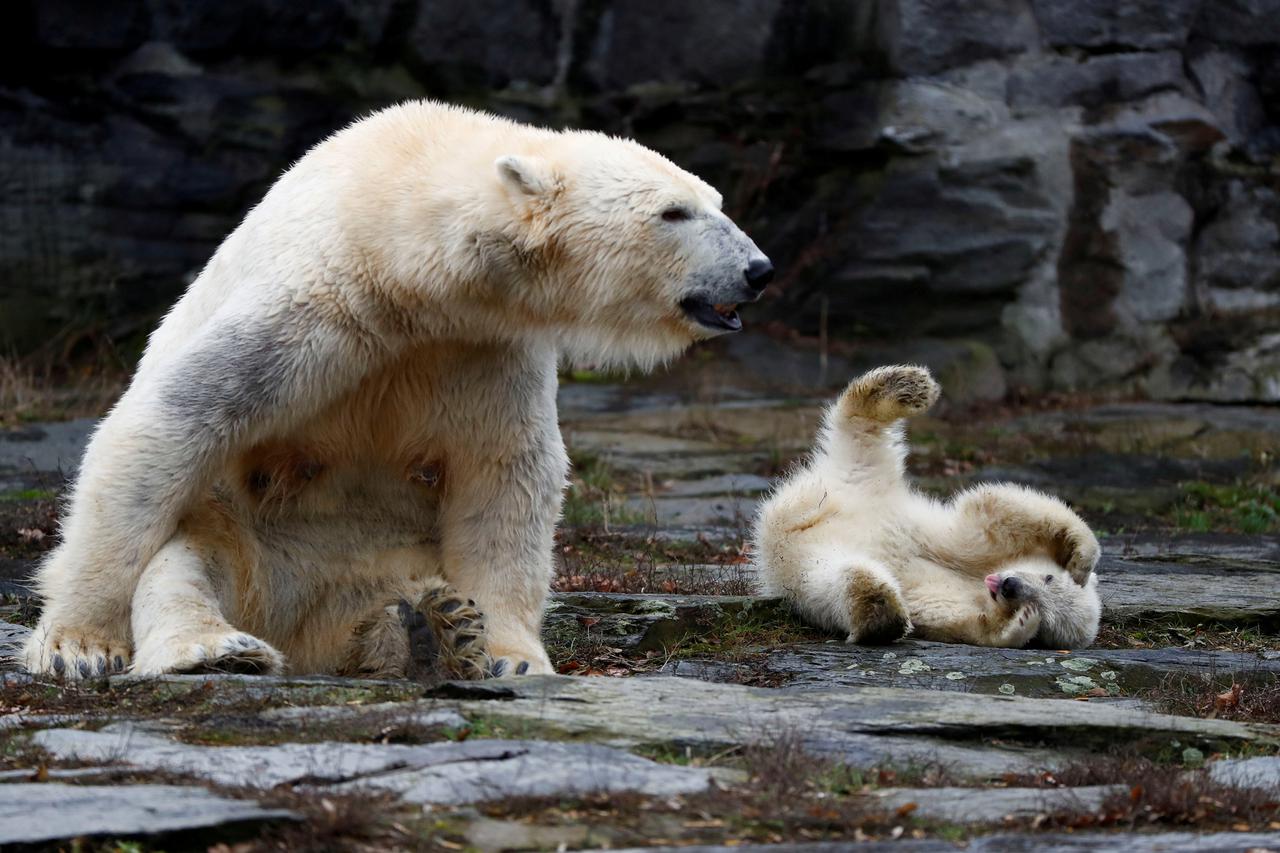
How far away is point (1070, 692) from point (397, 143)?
2.39 m

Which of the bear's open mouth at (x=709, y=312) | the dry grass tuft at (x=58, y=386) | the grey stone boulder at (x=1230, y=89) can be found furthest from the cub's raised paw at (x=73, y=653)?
the grey stone boulder at (x=1230, y=89)

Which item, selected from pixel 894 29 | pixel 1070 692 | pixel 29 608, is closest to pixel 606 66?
pixel 894 29

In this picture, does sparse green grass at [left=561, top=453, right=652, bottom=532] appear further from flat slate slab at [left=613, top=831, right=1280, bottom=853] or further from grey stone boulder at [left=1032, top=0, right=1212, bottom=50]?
grey stone boulder at [left=1032, top=0, right=1212, bottom=50]

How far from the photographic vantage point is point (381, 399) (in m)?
4.32

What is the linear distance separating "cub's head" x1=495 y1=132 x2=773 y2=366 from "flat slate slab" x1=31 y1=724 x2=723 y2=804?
60.4 inches

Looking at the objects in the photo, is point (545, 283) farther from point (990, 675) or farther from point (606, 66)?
point (606, 66)

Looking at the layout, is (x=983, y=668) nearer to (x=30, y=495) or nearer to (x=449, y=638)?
(x=449, y=638)

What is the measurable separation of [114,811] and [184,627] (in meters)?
1.41

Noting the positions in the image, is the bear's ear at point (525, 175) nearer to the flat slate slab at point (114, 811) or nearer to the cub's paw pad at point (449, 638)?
the cub's paw pad at point (449, 638)

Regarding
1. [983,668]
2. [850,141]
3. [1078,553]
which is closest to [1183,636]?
[1078,553]

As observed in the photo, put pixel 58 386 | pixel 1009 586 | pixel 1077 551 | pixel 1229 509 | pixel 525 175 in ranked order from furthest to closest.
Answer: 1. pixel 58 386
2. pixel 1229 509
3. pixel 1077 551
4. pixel 1009 586
5. pixel 525 175

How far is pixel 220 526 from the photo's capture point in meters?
4.37

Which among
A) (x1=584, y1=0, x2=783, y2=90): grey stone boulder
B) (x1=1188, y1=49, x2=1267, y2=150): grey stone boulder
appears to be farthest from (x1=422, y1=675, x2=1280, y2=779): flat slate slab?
(x1=1188, y1=49, x2=1267, y2=150): grey stone boulder

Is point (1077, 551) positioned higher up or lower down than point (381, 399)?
lower down
